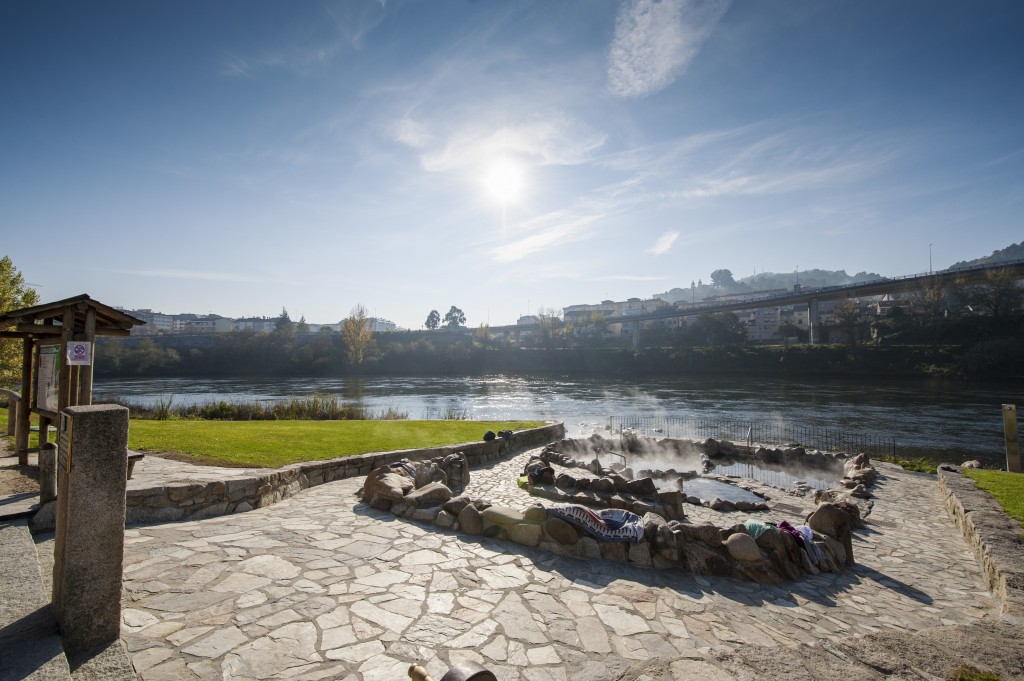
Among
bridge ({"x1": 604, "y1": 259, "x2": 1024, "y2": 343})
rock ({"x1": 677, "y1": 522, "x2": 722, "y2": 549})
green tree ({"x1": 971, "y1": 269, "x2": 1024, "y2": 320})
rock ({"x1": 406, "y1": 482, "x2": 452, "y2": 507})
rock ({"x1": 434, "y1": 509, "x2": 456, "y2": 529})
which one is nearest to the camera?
rock ({"x1": 677, "y1": 522, "x2": 722, "y2": 549})

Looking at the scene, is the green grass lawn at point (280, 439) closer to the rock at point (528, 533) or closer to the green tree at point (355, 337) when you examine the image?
the rock at point (528, 533)

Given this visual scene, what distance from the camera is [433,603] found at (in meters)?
4.46

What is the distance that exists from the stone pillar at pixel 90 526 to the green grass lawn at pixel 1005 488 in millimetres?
11590

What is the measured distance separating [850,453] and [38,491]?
20.9 metres

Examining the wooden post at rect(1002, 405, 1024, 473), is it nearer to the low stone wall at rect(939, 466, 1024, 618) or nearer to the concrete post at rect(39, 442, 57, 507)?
the low stone wall at rect(939, 466, 1024, 618)

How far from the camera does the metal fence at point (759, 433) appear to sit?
19328 mm

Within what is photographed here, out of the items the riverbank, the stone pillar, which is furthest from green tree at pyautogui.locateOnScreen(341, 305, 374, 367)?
the stone pillar

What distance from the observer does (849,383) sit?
49156mm

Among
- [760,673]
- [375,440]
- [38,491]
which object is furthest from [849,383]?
[38,491]

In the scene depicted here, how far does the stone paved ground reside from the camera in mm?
3592

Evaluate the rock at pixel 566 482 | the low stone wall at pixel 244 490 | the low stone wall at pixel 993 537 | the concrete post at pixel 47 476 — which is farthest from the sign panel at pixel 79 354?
the low stone wall at pixel 993 537

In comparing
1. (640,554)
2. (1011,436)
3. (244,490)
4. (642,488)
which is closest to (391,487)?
(244,490)

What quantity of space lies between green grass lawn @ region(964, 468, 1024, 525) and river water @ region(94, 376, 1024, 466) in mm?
8609

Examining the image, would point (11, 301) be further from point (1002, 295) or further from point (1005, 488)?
point (1002, 295)
